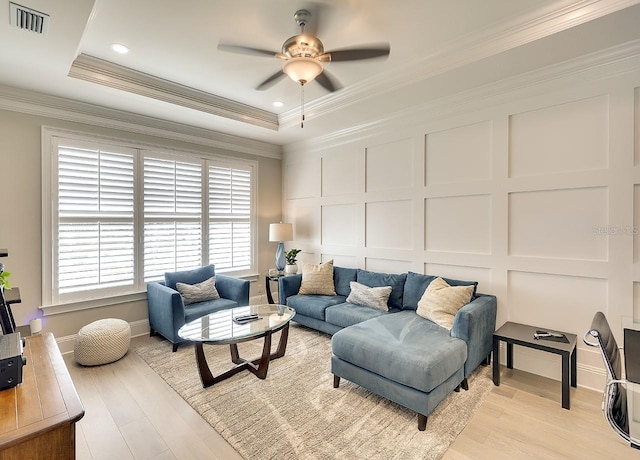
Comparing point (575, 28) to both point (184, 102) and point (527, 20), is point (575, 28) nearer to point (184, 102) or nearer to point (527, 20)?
point (527, 20)

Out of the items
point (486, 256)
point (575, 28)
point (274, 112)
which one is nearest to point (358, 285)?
point (486, 256)

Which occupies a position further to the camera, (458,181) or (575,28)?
(458,181)

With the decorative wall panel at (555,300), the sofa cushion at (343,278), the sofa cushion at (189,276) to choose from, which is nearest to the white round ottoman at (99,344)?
the sofa cushion at (189,276)

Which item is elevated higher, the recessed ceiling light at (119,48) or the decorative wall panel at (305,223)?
the recessed ceiling light at (119,48)

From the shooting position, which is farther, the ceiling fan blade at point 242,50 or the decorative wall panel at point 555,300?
the decorative wall panel at point 555,300

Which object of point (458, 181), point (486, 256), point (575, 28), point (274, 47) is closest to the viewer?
point (575, 28)

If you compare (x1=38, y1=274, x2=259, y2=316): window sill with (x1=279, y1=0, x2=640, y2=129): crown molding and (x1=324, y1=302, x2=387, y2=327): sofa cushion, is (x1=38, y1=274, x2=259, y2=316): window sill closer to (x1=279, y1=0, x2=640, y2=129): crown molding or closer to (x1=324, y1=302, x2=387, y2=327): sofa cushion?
(x1=324, y1=302, x2=387, y2=327): sofa cushion

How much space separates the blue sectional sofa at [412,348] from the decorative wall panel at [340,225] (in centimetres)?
123

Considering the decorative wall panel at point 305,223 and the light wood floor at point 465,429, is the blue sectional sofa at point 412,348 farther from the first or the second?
the decorative wall panel at point 305,223

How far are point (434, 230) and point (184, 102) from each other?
10.9ft

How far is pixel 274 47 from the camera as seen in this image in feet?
9.14

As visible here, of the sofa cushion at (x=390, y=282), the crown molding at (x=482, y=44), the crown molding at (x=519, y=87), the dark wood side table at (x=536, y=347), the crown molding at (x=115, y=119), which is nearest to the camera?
the crown molding at (x=482, y=44)

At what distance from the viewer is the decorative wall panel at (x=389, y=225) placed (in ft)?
13.1

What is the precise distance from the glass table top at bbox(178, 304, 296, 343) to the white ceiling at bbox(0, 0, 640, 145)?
2.47 meters
